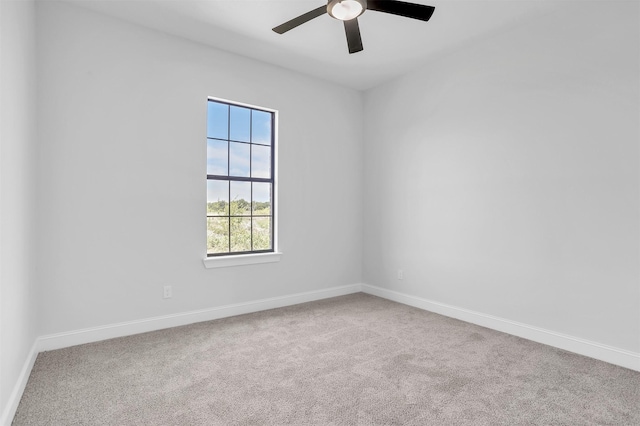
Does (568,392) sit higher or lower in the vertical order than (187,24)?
lower

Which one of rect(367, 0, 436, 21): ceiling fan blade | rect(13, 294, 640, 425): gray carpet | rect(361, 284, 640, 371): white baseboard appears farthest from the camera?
rect(361, 284, 640, 371): white baseboard

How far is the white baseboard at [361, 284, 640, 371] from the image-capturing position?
8.36 ft

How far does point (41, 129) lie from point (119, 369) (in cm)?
190

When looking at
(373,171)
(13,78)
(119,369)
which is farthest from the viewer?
(373,171)

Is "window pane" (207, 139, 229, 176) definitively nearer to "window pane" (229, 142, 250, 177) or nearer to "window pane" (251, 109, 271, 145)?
"window pane" (229, 142, 250, 177)

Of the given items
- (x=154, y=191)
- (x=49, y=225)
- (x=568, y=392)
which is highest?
(x=154, y=191)

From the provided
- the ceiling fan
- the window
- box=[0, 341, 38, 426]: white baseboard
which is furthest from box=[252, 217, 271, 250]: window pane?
the ceiling fan

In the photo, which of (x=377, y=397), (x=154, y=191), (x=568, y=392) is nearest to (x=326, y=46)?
(x=154, y=191)

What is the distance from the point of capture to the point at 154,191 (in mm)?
3191

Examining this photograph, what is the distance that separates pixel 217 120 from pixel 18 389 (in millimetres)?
2649

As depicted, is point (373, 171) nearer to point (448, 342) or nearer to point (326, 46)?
point (326, 46)

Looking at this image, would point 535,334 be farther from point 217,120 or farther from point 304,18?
point 217,120

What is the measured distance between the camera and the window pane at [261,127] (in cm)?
391

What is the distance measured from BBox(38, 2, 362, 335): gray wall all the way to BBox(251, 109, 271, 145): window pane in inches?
5.8
